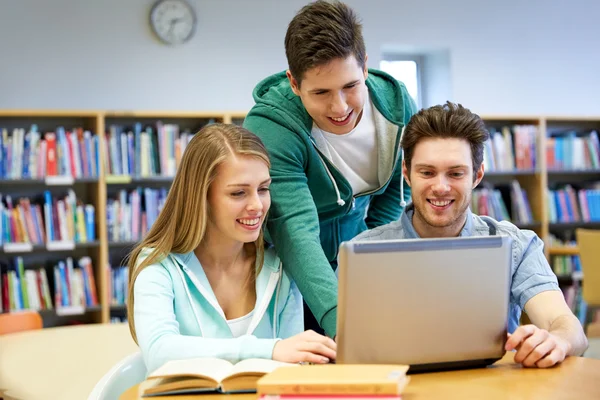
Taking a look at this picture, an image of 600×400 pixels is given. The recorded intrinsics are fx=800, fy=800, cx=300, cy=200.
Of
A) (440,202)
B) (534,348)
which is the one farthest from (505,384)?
(440,202)

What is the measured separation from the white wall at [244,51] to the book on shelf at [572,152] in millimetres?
347

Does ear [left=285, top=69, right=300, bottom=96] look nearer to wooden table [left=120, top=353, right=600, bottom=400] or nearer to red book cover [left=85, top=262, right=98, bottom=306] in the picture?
wooden table [left=120, top=353, right=600, bottom=400]

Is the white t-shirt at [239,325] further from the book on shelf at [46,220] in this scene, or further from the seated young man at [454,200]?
the book on shelf at [46,220]

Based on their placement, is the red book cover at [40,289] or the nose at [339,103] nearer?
the nose at [339,103]

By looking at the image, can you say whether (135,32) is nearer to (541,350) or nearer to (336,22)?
(336,22)

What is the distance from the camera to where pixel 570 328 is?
161 cm

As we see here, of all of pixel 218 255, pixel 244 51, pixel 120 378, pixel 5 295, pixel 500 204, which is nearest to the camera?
pixel 120 378

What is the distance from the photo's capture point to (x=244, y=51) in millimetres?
5891

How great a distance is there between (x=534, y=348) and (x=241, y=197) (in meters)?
0.74

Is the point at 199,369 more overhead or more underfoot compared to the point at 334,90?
more underfoot

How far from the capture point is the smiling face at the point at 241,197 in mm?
1823

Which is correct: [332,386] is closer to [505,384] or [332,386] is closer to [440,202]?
[505,384]

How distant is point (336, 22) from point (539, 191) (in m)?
4.76

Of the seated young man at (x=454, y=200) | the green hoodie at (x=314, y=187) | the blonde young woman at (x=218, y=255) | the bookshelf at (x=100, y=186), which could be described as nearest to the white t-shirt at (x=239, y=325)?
the blonde young woman at (x=218, y=255)
